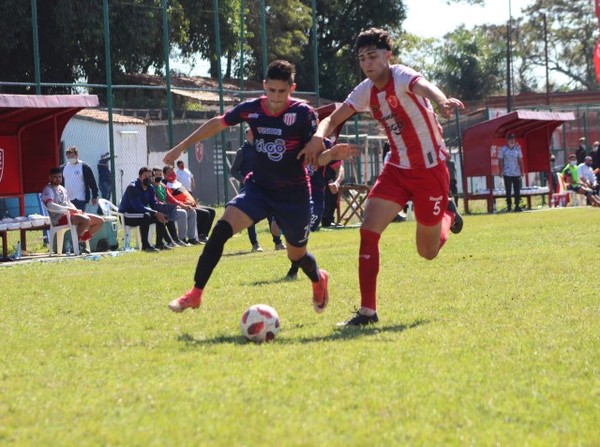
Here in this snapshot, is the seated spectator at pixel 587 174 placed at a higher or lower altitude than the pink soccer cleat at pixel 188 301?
higher

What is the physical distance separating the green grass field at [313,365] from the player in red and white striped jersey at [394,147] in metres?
0.56

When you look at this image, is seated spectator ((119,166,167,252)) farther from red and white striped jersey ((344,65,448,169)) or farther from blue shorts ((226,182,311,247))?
red and white striped jersey ((344,65,448,169))

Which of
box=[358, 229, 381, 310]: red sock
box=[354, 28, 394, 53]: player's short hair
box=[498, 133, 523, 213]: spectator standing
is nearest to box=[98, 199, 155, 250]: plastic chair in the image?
box=[498, 133, 523, 213]: spectator standing

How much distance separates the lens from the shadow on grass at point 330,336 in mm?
7621

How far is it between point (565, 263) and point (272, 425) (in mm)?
8397

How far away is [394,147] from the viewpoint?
8.94 meters

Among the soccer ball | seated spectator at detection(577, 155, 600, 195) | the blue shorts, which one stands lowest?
the soccer ball

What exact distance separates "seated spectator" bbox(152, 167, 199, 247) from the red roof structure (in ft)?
5.97

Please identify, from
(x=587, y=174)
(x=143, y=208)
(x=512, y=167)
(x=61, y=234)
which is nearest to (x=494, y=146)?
(x=512, y=167)

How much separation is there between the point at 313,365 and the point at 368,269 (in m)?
2.16

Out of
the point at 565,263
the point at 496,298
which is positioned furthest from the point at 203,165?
the point at 496,298

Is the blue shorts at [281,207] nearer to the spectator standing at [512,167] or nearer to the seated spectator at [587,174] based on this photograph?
the spectator standing at [512,167]

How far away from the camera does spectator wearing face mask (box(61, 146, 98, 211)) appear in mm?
20438

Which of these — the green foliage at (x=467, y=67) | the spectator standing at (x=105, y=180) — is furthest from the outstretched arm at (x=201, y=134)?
the green foliage at (x=467, y=67)
